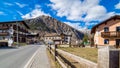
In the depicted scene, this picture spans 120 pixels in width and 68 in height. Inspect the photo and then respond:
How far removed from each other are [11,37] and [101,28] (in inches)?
1522

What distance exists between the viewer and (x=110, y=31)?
36.6 metres

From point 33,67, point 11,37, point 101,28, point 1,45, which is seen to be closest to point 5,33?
point 11,37

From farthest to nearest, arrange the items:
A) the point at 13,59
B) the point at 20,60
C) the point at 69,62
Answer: the point at 13,59
the point at 20,60
the point at 69,62

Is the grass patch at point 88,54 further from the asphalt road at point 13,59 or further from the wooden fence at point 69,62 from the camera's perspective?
the asphalt road at point 13,59

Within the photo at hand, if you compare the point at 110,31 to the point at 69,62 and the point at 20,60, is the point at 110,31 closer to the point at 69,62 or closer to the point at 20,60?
the point at 20,60

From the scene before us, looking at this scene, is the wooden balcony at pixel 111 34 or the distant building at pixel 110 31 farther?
the distant building at pixel 110 31

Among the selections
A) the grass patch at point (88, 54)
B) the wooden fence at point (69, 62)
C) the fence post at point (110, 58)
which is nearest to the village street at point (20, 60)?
the wooden fence at point (69, 62)

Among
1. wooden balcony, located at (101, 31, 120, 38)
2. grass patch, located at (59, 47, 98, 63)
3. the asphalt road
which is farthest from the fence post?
wooden balcony, located at (101, 31, 120, 38)

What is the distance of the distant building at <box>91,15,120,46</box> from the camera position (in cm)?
3559

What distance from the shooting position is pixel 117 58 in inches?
74.5

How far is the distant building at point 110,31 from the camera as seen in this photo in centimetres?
3559

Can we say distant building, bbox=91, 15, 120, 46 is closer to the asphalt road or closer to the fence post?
the asphalt road

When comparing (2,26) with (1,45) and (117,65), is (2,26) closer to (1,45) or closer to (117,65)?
(1,45)

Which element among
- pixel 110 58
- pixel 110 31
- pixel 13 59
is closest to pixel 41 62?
pixel 13 59
